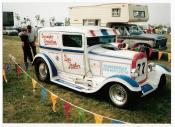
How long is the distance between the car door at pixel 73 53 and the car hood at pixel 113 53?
38cm

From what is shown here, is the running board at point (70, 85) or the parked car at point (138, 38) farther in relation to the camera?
the parked car at point (138, 38)

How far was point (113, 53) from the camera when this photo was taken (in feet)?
20.8

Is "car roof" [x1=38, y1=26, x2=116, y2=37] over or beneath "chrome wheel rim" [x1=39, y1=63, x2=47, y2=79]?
over

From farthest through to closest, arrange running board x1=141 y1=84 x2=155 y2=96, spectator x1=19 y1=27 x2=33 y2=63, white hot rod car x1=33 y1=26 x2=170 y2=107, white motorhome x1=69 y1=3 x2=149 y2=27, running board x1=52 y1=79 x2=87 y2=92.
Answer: white motorhome x1=69 y1=3 x2=149 y2=27 < spectator x1=19 y1=27 x2=33 y2=63 < running board x1=52 y1=79 x2=87 y2=92 < running board x1=141 y1=84 x2=155 y2=96 < white hot rod car x1=33 y1=26 x2=170 y2=107

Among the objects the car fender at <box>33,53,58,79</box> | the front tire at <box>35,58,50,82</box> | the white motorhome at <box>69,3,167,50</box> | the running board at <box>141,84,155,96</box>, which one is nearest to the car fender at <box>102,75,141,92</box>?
the running board at <box>141,84,155,96</box>

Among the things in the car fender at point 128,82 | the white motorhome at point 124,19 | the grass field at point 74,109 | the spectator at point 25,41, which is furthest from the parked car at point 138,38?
the car fender at point 128,82

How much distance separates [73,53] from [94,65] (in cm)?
78

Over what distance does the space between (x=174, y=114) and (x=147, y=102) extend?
0.78 meters

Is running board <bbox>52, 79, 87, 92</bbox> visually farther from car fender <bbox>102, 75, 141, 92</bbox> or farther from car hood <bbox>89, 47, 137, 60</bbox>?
car fender <bbox>102, 75, 141, 92</bbox>

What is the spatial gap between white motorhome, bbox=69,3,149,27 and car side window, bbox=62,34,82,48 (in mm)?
6908

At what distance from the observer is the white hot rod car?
5.89 meters

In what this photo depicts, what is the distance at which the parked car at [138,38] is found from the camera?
11.8 metres

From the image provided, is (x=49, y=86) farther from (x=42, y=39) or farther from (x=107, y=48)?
(x=107, y=48)

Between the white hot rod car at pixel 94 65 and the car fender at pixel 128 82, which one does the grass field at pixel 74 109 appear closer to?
the white hot rod car at pixel 94 65
